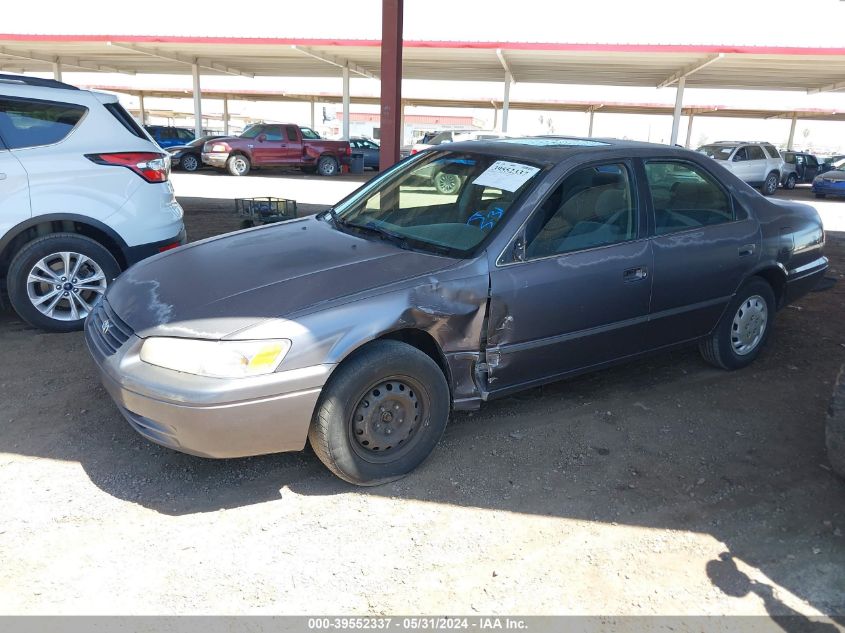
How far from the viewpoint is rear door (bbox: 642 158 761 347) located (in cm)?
393

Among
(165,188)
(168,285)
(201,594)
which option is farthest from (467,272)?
(165,188)

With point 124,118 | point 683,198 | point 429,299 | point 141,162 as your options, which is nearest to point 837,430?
point 683,198

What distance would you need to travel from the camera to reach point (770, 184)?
21047mm

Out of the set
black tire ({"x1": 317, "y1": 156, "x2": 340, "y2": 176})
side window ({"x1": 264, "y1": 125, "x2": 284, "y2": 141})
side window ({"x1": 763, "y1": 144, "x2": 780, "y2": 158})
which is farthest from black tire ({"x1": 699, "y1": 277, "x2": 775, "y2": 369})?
black tire ({"x1": 317, "y1": 156, "x2": 340, "y2": 176})

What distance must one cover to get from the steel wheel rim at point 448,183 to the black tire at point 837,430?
7.36ft

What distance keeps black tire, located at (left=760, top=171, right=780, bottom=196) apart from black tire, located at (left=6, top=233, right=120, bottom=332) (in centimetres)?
2086

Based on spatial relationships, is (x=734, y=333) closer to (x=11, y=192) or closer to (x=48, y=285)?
(x=48, y=285)

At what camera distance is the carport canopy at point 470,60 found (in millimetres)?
19719

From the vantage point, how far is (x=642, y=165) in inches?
155

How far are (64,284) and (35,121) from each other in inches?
47.1

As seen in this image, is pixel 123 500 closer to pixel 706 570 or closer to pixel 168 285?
pixel 168 285

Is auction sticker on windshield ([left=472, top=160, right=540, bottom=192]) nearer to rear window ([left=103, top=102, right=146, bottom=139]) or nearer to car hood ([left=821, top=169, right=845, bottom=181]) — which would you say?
rear window ([left=103, top=102, right=146, bottom=139])

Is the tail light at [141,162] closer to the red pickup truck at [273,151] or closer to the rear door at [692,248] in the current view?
the rear door at [692,248]

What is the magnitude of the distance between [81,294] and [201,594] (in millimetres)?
3394
